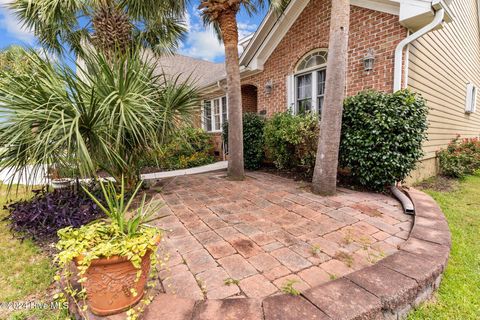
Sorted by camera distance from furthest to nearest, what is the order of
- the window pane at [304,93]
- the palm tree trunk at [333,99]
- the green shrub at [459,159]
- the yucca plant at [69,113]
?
the green shrub at [459,159]
the window pane at [304,93]
the palm tree trunk at [333,99]
the yucca plant at [69,113]

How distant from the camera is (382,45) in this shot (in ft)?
16.2

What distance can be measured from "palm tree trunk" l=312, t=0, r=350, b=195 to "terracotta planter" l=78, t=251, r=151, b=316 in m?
3.51

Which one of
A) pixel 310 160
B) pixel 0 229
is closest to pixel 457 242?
pixel 310 160

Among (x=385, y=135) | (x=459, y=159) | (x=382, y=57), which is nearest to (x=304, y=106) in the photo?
(x=382, y=57)

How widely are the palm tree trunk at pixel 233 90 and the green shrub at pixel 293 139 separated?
3.03ft

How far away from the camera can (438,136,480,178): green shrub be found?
6707 mm

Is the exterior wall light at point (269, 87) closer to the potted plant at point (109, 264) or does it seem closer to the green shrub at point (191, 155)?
the green shrub at point (191, 155)

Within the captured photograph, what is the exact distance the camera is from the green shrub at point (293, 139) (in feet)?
16.8

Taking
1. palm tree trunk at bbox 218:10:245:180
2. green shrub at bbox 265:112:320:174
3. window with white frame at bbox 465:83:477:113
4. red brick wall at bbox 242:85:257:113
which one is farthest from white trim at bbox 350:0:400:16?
window with white frame at bbox 465:83:477:113

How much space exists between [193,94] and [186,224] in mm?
2643

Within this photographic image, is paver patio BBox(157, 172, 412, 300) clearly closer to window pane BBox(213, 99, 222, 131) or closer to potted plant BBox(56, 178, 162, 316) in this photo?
potted plant BBox(56, 178, 162, 316)

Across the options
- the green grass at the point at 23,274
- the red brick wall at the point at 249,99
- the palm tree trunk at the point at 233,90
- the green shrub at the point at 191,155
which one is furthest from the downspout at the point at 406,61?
the green shrub at the point at 191,155

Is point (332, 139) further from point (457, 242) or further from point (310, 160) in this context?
point (457, 242)

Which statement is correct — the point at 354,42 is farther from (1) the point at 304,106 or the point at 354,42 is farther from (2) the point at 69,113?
(2) the point at 69,113
